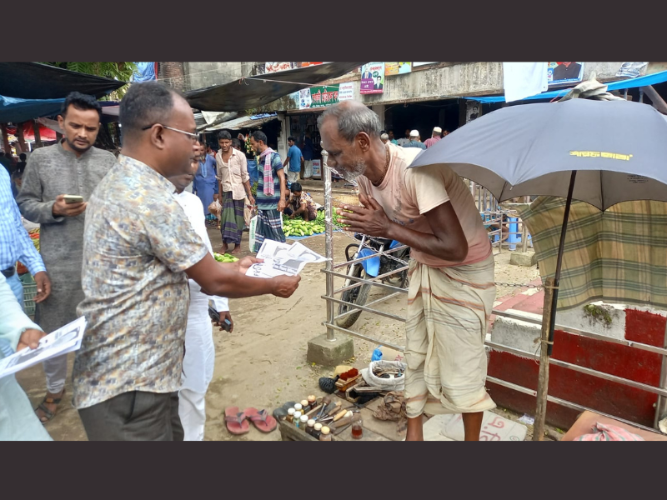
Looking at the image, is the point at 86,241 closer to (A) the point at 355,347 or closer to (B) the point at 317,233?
(A) the point at 355,347

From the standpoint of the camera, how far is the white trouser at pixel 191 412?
7.70 feet

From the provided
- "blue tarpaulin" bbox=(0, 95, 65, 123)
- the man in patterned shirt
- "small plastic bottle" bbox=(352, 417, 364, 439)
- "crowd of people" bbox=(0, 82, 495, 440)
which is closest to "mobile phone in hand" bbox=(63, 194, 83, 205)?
"crowd of people" bbox=(0, 82, 495, 440)

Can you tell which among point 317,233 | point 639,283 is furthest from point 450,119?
point 639,283

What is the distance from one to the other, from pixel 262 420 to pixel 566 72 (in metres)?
10.8

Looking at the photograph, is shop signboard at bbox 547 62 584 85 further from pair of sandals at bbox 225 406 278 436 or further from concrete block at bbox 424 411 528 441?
pair of sandals at bbox 225 406 278 436

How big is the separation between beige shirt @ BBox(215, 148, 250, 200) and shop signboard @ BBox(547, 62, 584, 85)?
306 inches

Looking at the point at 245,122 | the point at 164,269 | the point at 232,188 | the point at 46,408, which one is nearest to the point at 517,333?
the point at 164,269

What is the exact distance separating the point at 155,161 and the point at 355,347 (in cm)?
309

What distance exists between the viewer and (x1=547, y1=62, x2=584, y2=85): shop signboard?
10.1 meters

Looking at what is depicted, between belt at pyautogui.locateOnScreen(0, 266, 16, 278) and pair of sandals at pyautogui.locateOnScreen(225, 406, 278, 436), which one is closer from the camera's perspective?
belt at pyautogui.locateOnScreen(0, 266, 16, 278)

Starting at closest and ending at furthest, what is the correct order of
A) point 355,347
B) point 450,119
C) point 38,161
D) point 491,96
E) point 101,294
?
point 101,294, point 38,161, point 355,347, point 491,96, point 450,119

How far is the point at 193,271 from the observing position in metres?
1.47

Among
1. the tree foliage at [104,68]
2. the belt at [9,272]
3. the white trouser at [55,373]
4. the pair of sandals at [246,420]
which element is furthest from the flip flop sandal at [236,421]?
the tree foliage at [104,68]

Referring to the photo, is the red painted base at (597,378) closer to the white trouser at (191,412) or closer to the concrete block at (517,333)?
the concrete block at (517,333)
